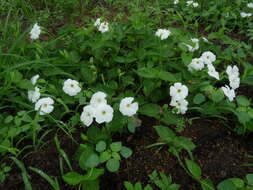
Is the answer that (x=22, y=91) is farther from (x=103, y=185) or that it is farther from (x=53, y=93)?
(x=103, y=185)

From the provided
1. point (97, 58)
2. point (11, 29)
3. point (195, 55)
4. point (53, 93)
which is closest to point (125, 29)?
point (97, 58)

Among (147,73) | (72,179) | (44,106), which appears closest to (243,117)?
(147,73)

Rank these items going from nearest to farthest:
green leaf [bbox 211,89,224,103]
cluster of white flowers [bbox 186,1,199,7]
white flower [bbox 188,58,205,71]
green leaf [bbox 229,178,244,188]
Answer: green leaf [bbox 229,178,244,188], green leaf [bbox 211,89,224,103], white flower [bbox 188,58,205,71], cluster of white flowers [bbox 186,1,199,7]

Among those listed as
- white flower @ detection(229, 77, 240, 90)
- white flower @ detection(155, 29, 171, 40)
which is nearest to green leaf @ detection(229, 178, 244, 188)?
white flower @ detection(229, 77, 240, 90)

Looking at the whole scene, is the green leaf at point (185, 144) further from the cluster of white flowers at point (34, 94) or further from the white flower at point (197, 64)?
the cluster of white flowers at point (34, 94)

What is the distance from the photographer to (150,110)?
152 centimetres

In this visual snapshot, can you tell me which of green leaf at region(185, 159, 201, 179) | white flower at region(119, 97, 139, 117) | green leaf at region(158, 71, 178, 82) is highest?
green leaf at region(158, 71, 178, 82)

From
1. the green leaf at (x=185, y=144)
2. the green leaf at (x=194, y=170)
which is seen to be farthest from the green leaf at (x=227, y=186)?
the green leaf at (x=185, y=144)

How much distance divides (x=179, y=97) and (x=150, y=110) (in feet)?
0.65

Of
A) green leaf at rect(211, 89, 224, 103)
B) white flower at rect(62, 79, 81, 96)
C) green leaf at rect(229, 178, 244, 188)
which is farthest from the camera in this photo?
white flower at rect(62, 79, 81, 96)

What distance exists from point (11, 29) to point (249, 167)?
7.62 ft

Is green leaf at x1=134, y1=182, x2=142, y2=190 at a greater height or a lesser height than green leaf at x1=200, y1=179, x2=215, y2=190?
lesser

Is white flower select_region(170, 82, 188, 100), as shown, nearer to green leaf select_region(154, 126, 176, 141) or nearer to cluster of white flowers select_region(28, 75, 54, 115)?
green leaf select_region(154, 126, 176, 141)

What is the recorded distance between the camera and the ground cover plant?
134 cm
